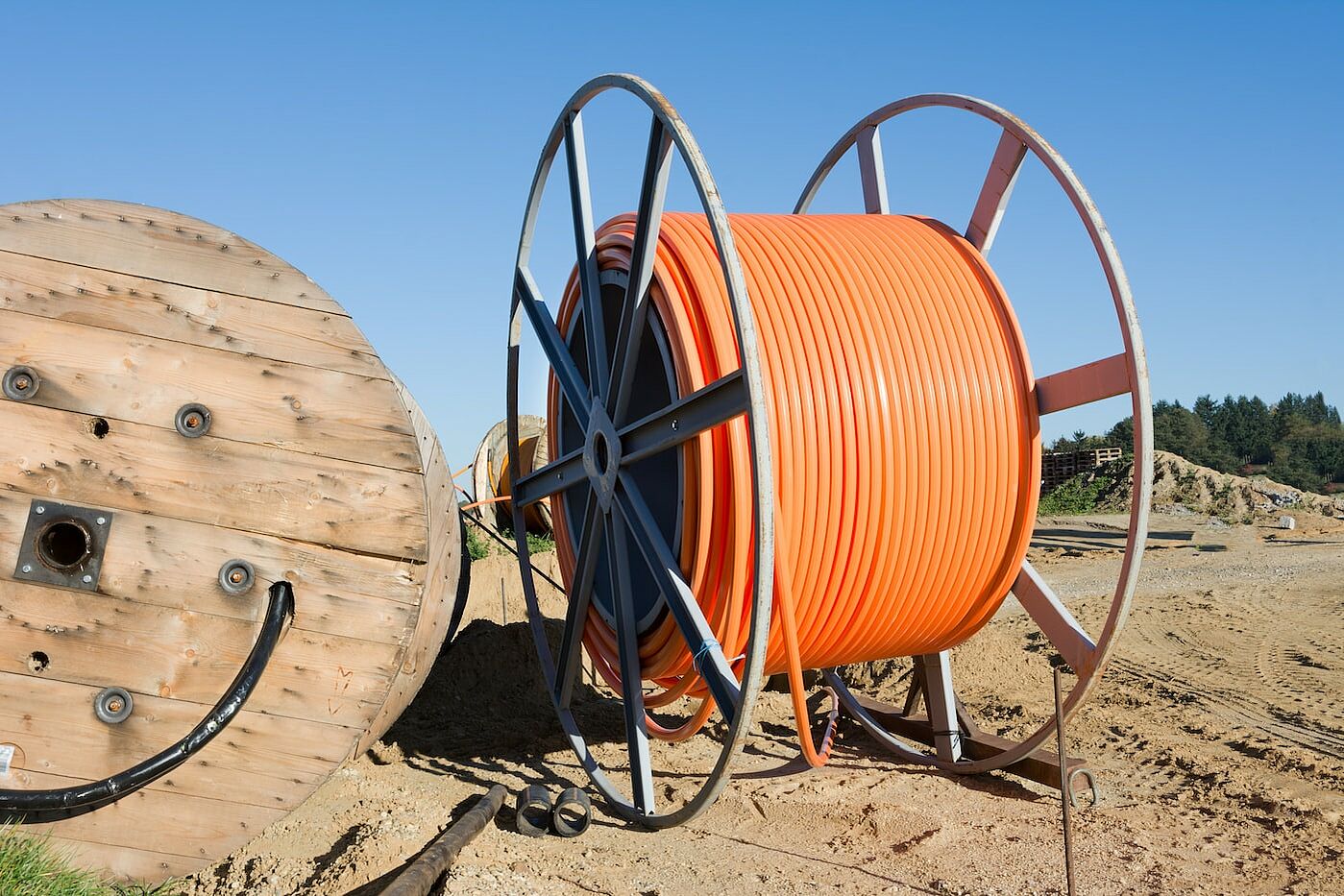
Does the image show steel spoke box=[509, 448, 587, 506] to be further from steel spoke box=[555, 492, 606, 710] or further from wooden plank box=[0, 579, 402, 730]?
wooden plank box=[0, 579, 402, 730]

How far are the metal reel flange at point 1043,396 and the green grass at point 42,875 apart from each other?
12.9 ft

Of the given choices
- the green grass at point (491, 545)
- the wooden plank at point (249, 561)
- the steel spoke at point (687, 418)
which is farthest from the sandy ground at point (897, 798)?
the green grass at point (491, 545)

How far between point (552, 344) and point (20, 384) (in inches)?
113

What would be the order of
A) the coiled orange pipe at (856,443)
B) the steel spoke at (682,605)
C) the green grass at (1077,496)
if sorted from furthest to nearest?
1. the green grass at (1077,496)
2. the coiled orange pipe at (856,443)
3. the steel spoke at (682,605)

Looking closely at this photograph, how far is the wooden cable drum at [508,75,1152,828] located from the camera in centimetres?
454

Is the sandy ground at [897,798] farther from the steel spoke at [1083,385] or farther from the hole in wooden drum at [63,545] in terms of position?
the steel spoke at [1083,385]

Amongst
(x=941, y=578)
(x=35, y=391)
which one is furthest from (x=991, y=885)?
(x=35, y=391)

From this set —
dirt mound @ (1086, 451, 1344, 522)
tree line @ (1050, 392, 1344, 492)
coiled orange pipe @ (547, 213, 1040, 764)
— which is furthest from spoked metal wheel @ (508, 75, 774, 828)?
tree line @ (1050, 392, 1344, 492)

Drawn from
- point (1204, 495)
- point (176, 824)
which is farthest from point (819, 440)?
point (1204, 495)

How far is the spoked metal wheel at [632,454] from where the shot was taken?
3.94m

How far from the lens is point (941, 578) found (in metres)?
5.07

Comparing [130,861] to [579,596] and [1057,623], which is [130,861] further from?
[1057,623]

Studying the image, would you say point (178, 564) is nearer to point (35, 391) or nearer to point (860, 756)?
point (35, 391)

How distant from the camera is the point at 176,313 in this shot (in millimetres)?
4164
